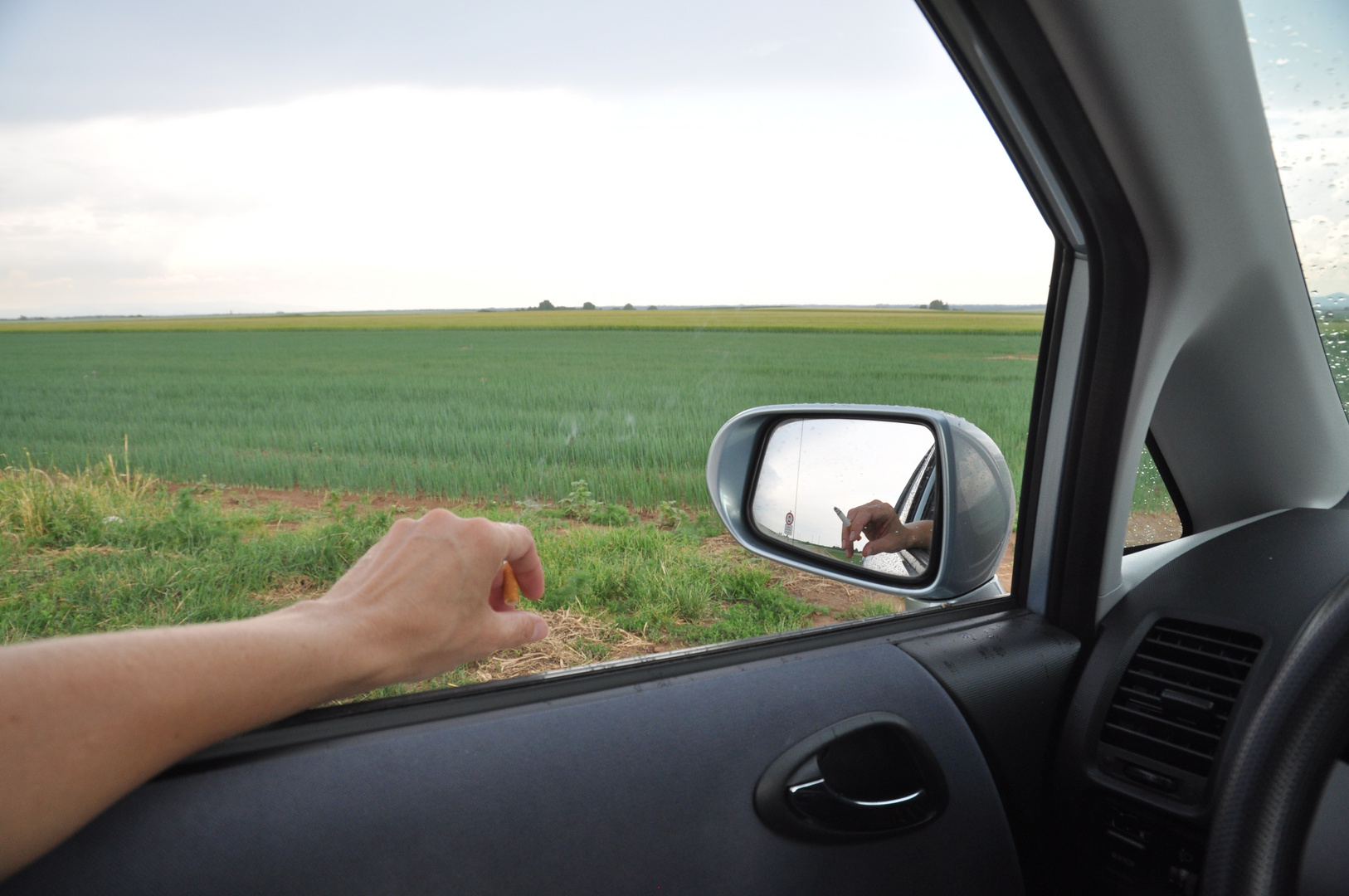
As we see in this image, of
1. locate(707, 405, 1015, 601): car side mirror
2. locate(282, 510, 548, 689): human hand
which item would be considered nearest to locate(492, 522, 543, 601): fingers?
locate(282, 510, 548, 689): human hand

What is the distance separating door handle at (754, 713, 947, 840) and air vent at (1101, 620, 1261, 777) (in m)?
0.39

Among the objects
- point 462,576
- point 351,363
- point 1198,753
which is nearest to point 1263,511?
point 1198,753

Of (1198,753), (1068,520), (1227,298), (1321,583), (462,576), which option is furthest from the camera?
(1068,520)

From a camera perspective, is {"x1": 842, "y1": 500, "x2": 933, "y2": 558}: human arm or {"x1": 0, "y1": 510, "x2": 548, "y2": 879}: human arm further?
{"x1": 842, "y1": 500, "x2": 933, "y2": 558}: human arm

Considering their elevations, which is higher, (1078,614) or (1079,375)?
(1079,375)

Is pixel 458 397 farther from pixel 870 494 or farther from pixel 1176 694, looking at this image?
pixel 1176 694

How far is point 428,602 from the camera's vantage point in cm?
127

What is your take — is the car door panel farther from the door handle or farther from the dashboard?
the dashboard

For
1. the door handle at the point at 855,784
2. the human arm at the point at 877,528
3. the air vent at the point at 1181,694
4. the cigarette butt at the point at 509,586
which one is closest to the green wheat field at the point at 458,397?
the human arm at the point at 877,528

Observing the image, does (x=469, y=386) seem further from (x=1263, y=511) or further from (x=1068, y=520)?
(x=1263, y=511)

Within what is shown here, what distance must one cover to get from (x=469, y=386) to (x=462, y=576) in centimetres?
82

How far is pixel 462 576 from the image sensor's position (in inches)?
52.0

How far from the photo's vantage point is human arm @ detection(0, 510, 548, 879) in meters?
0.86

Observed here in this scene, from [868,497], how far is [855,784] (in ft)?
2.10
